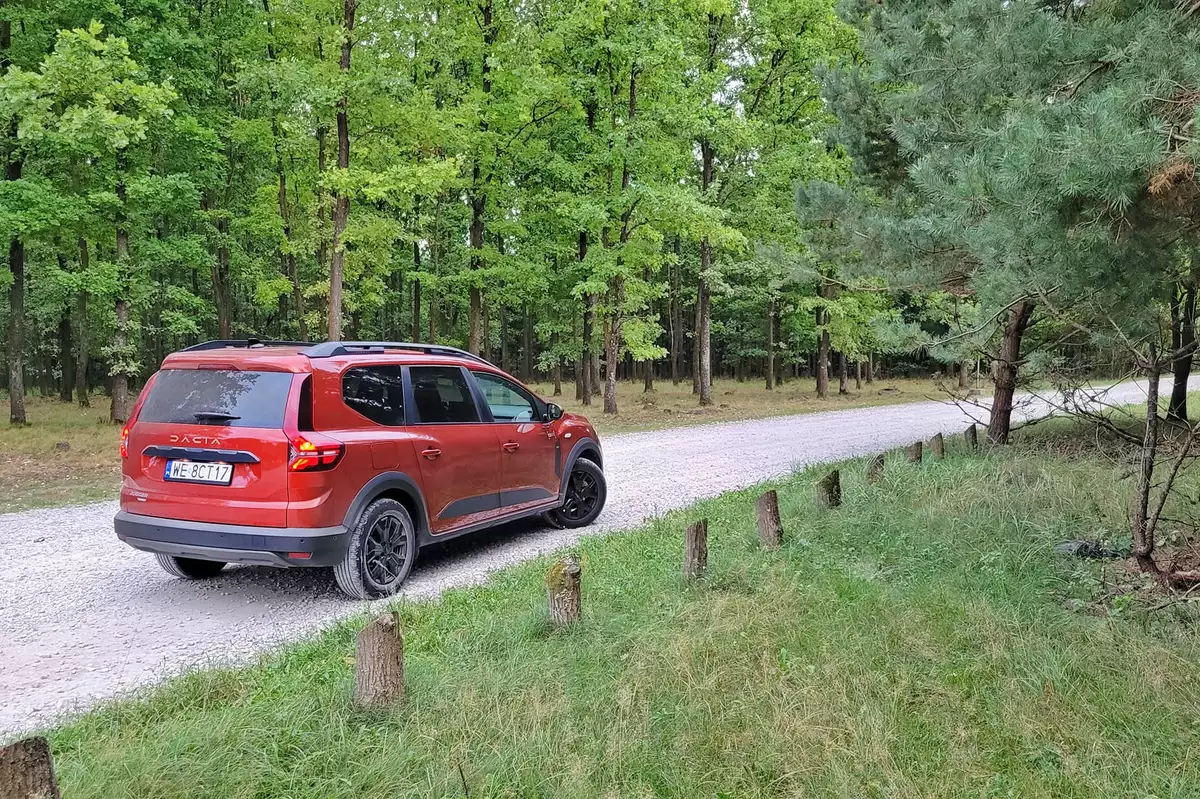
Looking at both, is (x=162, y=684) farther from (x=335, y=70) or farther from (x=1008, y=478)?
(x=335, y=70)

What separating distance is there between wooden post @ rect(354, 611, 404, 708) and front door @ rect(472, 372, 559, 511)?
3442 millimetres

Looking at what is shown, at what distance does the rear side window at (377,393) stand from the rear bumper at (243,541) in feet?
3.18

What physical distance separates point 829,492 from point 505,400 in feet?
11.2

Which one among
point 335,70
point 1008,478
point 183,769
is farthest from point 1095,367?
point 335,70

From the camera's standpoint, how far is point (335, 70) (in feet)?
45.0

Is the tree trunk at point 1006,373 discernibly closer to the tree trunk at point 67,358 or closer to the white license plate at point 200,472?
the white license plate at point 200,472

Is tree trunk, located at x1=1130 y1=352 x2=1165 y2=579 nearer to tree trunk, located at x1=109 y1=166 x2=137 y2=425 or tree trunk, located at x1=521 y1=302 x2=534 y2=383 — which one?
tree trunk, located at x1=109 y1=166 x2=137 y2=425

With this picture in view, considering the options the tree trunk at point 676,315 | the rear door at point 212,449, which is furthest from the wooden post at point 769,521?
the tree trunk at point 676,315

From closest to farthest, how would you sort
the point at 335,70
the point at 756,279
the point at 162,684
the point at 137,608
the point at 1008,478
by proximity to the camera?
1. the point at 162,684
2. the point at 137,608
3. the point at 1008,478
4. the point at 335,70
5. the point at 756,279

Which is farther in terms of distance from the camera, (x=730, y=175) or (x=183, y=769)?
(x=730, y=175)

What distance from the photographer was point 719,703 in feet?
10.6

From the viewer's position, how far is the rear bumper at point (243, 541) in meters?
4.77

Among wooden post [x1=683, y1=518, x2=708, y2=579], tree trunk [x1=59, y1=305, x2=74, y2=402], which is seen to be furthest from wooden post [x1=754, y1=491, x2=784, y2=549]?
tree trunk [x1=59, y1=305, x2=74, y2=402]

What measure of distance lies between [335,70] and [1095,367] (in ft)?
45.6
